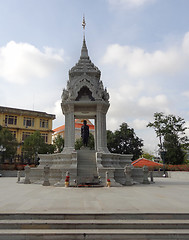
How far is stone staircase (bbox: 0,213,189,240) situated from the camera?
19.4 ft

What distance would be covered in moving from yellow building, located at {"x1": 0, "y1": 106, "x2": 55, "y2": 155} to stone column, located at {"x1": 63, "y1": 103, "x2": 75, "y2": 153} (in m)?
37.5

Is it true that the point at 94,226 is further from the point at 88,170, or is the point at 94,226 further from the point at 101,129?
the point at 101,129

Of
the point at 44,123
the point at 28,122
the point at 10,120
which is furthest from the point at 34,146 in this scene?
the point at 44,123

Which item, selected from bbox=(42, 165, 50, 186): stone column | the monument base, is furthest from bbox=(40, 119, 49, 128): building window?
bbox=(42, 165, 50, 186): stone column

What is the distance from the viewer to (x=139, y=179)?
1867 cm

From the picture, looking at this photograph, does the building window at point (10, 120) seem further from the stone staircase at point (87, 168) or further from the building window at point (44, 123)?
the stone staircase at point (87, 168)

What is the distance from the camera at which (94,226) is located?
20.9 ft

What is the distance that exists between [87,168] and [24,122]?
45.2 m

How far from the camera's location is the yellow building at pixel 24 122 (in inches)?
→ 2174

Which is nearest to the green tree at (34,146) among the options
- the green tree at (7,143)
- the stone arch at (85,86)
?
the green tree at (7,143)

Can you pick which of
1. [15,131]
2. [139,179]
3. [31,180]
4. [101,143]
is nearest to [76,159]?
[101,143]

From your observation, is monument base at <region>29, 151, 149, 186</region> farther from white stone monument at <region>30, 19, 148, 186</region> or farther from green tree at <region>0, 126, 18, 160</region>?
green tree at <region>0, 126, 18, 160</region>

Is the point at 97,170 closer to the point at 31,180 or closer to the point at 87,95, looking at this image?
the point at 31,180

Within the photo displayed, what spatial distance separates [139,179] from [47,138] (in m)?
45.0
